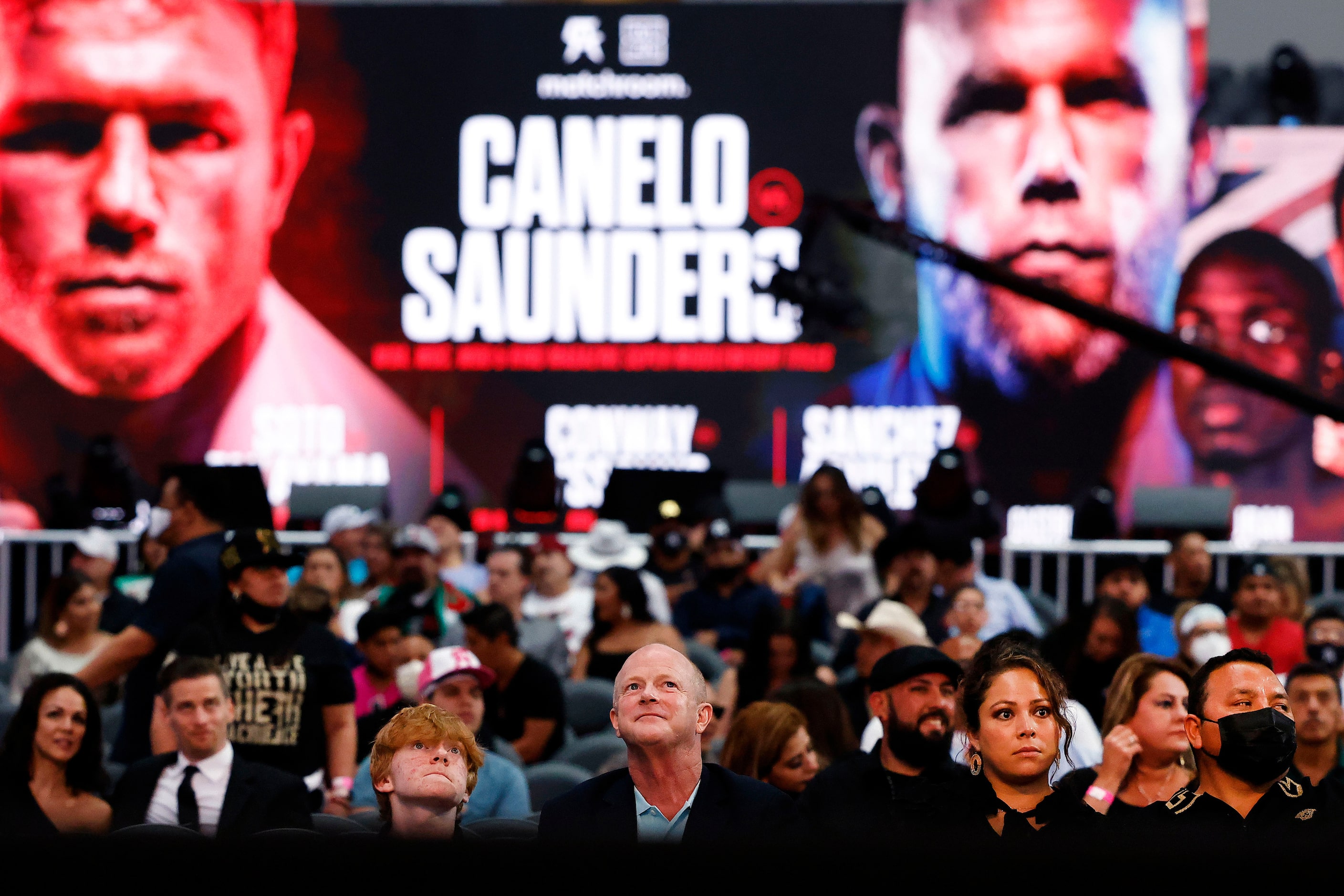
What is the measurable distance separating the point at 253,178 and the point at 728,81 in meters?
3.30

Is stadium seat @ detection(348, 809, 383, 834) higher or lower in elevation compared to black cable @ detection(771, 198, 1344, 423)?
lower

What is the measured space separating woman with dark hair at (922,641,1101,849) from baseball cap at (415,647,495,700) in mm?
2042

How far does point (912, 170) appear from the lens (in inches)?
458

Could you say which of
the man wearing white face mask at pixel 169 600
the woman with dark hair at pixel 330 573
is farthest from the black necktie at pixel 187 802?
the woman with dark hair at pixel 330 573

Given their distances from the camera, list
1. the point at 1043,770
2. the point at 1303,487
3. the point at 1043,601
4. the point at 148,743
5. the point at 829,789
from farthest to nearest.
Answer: the point at 1303,487 < the point at 1043,601 < the point at 148,743 < the point at 829,789 < the point at 1043,770

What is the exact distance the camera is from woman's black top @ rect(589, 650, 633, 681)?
670 cm

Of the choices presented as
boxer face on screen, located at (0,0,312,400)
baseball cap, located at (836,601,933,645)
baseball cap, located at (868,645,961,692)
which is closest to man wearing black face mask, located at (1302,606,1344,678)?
baseball cap, located at (836,601,933,645)

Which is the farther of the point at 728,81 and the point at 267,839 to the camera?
the point at 728,81

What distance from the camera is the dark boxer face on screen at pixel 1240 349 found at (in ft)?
37.4

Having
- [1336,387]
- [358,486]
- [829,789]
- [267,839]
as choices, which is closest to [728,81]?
[358,486]

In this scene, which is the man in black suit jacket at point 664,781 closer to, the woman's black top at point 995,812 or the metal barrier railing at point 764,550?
the woman's black top at point 995,812

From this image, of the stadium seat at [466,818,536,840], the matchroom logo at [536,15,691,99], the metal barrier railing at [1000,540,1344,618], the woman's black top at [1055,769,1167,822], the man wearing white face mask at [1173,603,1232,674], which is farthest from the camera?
the matchroom logo at [536,15,691,99]

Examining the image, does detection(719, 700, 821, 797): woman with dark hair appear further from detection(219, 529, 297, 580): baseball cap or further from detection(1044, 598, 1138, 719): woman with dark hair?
detection(1044, 598, 1138, 719): woman with dark hair

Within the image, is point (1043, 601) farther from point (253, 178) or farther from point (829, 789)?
point (253, 178)
